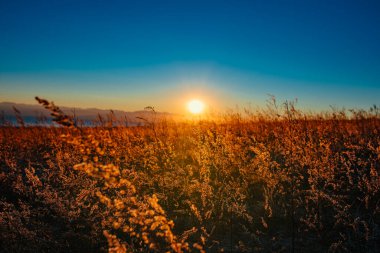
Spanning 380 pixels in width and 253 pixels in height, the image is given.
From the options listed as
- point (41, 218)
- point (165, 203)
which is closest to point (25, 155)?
point (41, 218)

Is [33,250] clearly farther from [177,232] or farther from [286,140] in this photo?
[286,140]

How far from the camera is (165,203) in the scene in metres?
4.80

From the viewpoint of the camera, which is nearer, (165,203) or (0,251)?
(0,251)

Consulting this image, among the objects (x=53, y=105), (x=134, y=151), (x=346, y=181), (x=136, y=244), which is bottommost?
(x=136, y=244)

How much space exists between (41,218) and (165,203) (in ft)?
6.33

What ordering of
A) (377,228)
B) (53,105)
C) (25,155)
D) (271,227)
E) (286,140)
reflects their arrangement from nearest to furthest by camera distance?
1. (53,105)
2. (377,228)
3. (271,227)
4. (286,140)
5. (25,155)

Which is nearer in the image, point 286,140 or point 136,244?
point 136,244

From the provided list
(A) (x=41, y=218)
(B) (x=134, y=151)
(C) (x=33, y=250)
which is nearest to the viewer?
(C) (x=33, y=250)

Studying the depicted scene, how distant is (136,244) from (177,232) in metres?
0.61

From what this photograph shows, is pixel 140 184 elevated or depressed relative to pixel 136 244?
elevated

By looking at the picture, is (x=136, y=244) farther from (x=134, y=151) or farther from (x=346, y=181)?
(x=346, y=181)

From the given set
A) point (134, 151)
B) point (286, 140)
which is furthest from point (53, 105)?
point (134, 151)

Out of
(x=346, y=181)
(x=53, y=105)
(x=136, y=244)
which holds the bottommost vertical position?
(x=136, y=244)

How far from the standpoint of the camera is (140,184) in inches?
196
